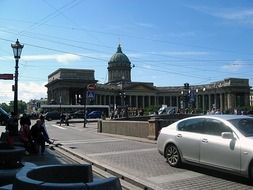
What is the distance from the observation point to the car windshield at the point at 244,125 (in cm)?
1126

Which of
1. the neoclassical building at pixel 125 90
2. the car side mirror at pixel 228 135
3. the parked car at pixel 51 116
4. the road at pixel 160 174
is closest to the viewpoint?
the road at pixel 160 174

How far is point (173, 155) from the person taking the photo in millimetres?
13578

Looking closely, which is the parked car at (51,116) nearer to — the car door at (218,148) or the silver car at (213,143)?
the silver car at (213,143)

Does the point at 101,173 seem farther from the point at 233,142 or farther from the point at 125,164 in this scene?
the point at 233,142

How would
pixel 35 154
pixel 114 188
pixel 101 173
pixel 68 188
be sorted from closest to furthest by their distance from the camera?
pixel 68 188
pixel 114 188
pixel 101 173
pixel 35 154

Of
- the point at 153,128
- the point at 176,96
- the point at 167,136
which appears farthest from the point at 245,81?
the point at 167,136

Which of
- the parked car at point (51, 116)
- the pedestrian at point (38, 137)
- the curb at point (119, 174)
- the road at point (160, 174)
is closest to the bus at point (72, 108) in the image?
the parked car at point (51, 116)

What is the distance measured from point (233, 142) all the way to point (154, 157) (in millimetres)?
5703

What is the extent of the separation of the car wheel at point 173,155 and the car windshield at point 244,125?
83.6 inches

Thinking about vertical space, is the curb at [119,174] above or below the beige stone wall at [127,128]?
below

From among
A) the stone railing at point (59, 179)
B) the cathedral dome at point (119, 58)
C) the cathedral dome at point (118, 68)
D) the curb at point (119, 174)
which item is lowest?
the curb at point (119, 174)

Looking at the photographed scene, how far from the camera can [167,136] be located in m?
13.8

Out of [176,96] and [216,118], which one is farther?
[176,96]

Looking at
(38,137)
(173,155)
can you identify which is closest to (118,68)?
(38,137)
